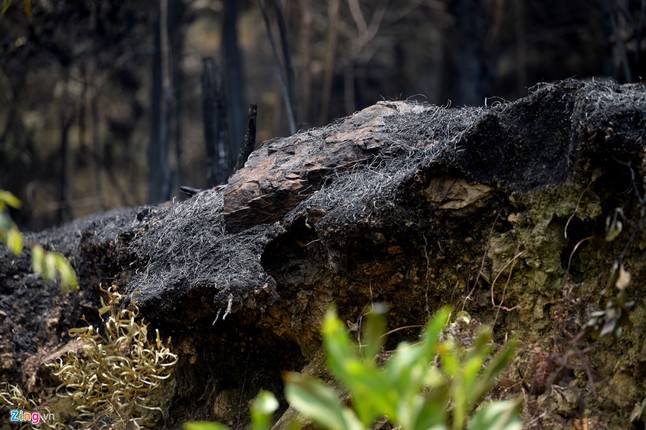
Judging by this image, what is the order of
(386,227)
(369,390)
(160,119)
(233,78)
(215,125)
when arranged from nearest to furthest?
(369,390) → (386,227) → (215,125) → (233,78) → (160,119)

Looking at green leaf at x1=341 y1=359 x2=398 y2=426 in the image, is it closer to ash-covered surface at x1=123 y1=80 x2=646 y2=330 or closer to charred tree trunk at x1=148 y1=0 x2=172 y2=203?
ash-covered surface at x1=123 y1=80 x2=646 y2=330

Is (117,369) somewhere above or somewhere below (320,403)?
below

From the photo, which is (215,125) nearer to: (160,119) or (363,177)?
(160,119)

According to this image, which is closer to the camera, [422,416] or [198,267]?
[422,416]

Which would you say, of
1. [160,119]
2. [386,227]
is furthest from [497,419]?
[160,119]

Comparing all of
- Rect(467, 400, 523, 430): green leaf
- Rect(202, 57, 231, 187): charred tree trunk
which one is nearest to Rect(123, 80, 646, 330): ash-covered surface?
Rect(467, 400, 523, 430): green leaf

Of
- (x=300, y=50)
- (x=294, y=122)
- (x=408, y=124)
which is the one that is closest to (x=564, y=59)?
(x=300, y=50)

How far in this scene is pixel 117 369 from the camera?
385 centimetres

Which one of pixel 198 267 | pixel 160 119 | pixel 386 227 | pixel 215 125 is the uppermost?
pixel 386 227

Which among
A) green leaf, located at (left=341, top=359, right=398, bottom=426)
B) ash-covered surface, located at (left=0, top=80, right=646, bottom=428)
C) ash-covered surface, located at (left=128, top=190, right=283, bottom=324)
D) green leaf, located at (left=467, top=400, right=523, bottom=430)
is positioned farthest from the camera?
ash-covered surface, located at (left=128, top=190, right=283, bottom=324)

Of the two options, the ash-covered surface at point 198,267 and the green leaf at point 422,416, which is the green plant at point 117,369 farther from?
the green leaf at point 422,416

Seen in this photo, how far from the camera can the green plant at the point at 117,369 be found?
382 cm

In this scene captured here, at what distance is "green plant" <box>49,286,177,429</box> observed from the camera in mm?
3818

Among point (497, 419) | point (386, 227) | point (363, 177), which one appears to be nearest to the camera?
point (497, 419)
